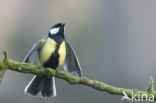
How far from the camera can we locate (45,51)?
3.35 meters

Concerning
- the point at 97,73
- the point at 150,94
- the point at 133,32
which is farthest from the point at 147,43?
the point at 150,94

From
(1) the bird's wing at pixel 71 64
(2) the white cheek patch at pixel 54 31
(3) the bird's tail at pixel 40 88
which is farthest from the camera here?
(2) the white cheek patch at pixel 54 31

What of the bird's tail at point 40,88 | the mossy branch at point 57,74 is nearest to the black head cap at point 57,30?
the bird's tail at point 40,88

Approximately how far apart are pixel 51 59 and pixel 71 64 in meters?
0.14

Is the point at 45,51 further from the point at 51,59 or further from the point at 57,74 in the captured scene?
the point at 57,74

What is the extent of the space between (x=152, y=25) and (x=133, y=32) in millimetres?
418

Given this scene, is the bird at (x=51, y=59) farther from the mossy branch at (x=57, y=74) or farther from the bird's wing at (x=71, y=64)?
the mossy branch at (x=57, y=74)

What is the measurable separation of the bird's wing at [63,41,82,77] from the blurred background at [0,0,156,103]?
402cm

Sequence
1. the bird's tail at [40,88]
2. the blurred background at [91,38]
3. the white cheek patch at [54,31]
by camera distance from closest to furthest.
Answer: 1. the bird's tail at [40,88]
2. the white cheek patch at [54,31]
3. the blurred background at [91,38]

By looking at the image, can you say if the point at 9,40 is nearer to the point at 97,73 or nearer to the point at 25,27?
the point at 25,27

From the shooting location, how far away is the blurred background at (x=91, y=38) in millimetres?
8141

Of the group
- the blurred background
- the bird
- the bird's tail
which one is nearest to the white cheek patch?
the bird

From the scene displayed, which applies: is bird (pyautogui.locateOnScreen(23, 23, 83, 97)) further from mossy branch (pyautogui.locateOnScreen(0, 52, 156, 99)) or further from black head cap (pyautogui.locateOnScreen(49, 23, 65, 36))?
mossy branch (pyautogui.locateOnScreen(0, 52, 156, 99))

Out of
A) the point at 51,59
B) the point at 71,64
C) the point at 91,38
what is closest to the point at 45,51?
the point at 51,59
